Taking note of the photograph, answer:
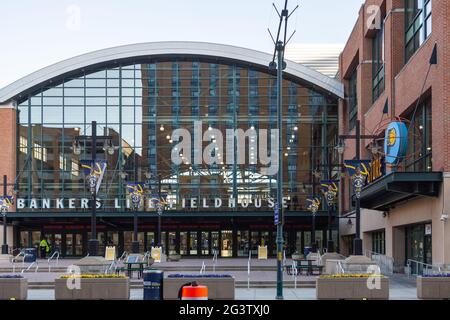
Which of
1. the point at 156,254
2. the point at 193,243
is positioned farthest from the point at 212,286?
the point at 193,243

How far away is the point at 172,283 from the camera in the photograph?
20844 mm

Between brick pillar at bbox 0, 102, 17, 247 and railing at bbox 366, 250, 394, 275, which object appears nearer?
railing at bbox 366, 250, 394, 275

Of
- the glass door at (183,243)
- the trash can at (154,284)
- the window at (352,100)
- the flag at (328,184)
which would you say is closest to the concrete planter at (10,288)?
the trash can at (154,284)

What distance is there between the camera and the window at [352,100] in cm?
5265

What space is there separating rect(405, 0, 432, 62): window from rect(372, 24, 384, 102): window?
19.8 ft

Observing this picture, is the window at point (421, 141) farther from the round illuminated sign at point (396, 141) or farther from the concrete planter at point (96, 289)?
the concrete planter at point (96, 289)

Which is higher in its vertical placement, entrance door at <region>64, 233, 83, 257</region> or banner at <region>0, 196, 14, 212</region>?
banner at <region>0, 196, 14, 212</region>

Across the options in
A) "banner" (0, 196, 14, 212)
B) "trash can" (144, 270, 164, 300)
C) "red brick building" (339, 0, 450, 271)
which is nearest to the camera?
"trash can" (144, 270, 164, 300)

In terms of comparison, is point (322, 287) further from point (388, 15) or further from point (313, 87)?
point (313, 87)

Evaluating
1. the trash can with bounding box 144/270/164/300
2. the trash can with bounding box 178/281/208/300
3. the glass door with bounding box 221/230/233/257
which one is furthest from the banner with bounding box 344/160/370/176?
the glass door with bounding box 221/230/233/257

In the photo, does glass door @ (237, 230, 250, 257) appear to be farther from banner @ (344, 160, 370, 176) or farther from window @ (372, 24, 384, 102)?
banner @ (344, 160, 370, 176)

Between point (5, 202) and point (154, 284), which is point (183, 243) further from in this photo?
point (154, 284)

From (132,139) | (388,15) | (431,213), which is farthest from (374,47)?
(132,139)

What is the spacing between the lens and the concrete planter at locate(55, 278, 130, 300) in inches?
832
